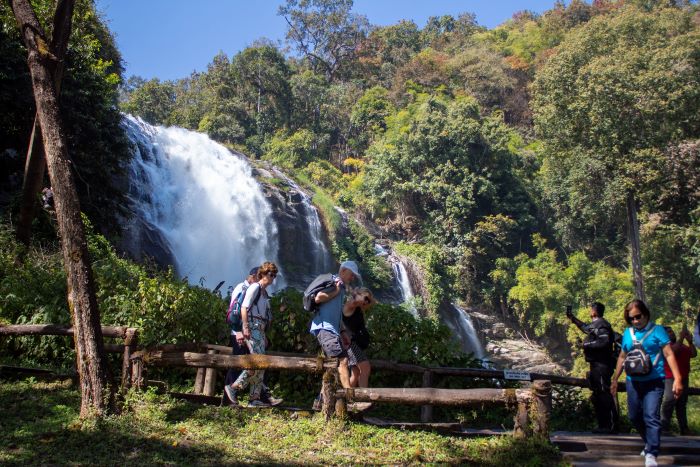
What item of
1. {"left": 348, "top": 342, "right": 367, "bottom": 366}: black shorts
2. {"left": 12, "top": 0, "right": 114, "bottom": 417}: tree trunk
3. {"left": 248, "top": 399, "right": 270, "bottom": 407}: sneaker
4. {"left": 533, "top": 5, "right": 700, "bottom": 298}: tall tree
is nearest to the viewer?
{"left": 12, "top": 0, "right": 114, "bottom": 417}: tree trunk

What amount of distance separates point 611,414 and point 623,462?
2035 mm

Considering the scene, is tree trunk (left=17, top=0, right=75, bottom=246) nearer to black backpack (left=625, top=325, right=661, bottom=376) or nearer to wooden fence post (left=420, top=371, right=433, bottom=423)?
wooden fence post (left=420, top=371, right=433, bottom=423)

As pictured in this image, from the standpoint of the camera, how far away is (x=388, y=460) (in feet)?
16.6

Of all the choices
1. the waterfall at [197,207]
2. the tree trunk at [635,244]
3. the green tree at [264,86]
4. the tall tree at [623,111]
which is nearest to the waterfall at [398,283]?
the waterfall at [197,207]

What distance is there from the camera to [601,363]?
701 cm

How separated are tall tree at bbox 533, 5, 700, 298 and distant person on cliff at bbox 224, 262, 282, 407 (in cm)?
2034

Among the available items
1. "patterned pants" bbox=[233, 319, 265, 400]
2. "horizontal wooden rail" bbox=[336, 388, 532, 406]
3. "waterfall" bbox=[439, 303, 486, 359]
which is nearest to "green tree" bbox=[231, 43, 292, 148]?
"waterfall" bbox=[439, 303, 486, 359]

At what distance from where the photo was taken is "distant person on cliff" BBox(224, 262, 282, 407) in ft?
21.2

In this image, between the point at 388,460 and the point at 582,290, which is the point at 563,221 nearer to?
the point at 582,290

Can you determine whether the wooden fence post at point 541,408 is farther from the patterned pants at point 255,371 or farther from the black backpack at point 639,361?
the patterned pants at point 255,371

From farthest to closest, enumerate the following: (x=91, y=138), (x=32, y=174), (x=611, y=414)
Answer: (x=91, y=138), (x=32, y=174), (x=611, y=414)

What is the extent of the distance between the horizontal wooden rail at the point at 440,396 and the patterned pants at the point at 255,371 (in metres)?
1.22

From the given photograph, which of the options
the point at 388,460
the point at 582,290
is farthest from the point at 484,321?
the point at 388,460

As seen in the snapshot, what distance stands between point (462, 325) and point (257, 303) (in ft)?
85.3
